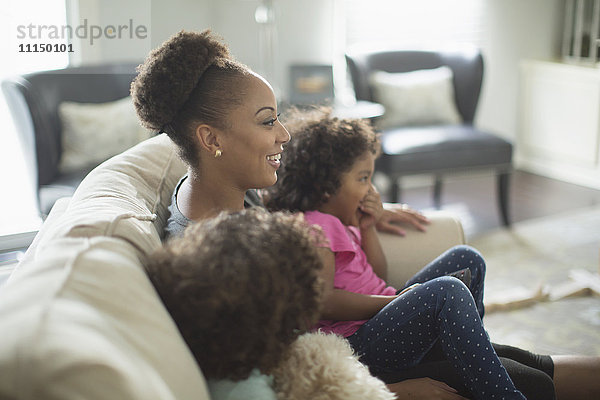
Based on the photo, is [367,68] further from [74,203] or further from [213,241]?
[213,241]

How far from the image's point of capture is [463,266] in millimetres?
1655

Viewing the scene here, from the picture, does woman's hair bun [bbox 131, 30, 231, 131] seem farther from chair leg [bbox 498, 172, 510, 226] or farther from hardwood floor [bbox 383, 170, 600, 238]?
chair leg [bbox 498, 172, 510, 226]

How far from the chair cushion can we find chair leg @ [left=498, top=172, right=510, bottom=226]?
10cm

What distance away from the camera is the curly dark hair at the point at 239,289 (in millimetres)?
794

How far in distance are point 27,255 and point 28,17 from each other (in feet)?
5.85

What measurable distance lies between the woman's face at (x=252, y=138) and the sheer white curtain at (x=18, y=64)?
54.8 inches

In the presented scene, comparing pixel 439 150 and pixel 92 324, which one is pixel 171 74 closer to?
pixel 92 324

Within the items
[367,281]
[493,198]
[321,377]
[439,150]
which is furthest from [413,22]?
[321,377]

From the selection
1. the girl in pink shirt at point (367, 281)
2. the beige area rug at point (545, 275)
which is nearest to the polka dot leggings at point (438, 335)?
the girl in pink shirt at point (367, 281)

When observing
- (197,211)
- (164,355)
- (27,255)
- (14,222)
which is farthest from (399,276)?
(14,222)

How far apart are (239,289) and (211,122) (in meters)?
0.61

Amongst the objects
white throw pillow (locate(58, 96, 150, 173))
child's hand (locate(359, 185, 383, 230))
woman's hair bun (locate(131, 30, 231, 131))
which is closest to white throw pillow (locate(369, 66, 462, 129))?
white throw pillow (locate(58, 96, 150, 173))

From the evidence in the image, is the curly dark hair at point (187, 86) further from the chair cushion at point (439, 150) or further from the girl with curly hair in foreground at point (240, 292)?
the chair cushion at point (439, 150)

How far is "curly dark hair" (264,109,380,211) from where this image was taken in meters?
1.66
